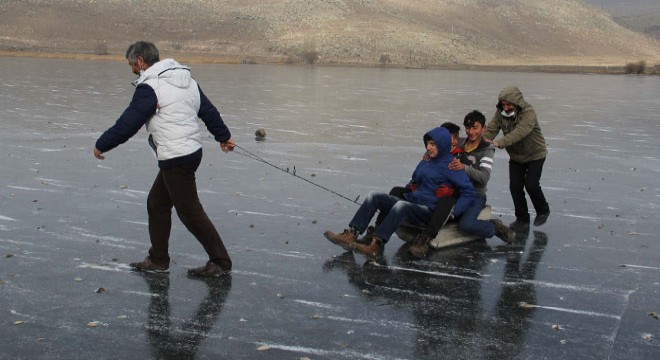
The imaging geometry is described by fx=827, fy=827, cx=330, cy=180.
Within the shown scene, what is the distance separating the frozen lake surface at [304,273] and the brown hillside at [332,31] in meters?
80.8

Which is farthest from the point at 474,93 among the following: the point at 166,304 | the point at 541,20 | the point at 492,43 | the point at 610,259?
the point at 541,20

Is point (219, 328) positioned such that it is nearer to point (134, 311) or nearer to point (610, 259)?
point (134, 311)

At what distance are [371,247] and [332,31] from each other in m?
123

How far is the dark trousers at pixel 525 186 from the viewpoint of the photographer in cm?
941

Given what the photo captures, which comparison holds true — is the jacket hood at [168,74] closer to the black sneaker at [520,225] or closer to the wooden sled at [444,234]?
the wooden sled at [444,234]

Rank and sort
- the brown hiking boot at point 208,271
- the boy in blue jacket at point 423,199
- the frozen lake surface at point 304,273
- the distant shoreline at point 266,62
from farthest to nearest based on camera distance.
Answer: the distant shoreline at point 266,62
the boy in blue jacket at point 423,199
the brown hiking boot at point 208,271
the frozen lake surface at point 304,273

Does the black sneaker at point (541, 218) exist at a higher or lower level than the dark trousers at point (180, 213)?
lower

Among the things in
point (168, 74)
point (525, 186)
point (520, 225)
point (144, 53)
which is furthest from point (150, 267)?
point (525, 186)

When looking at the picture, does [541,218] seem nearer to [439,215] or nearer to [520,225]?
[520,225]

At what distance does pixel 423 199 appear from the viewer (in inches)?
309

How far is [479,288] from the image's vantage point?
22.0ft

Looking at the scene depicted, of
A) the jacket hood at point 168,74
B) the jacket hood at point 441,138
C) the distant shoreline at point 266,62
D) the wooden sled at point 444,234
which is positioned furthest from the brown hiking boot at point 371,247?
the distant shoreline at point 266,62

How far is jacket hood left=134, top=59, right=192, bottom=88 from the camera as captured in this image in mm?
6355

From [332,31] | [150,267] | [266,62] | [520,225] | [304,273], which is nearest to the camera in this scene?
[150,267]
